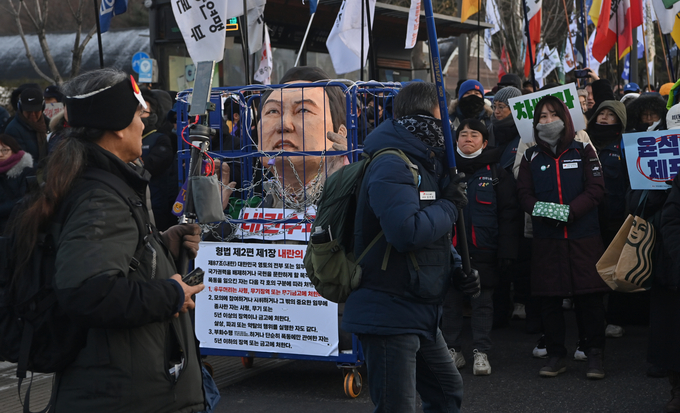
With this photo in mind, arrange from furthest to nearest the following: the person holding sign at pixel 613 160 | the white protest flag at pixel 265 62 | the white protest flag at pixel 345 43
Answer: the white protest flag at pixel 265 62, the white protest flag at pixel 345 43, the person holding sign at pixel 613 160

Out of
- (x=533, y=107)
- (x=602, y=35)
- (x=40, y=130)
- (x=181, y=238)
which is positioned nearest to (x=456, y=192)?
(x=181, y=238)

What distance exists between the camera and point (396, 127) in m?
3.55

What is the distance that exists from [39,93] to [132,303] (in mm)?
6038

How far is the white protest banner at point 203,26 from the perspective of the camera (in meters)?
5.61

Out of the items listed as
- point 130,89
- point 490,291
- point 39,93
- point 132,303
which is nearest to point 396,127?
point 130,89

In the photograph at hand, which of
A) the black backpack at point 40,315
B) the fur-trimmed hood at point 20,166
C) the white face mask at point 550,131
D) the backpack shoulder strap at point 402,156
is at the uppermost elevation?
the white face mask at point 550,131

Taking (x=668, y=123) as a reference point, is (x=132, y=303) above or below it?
below

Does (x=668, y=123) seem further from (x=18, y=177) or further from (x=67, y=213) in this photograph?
(x=18, y=177)

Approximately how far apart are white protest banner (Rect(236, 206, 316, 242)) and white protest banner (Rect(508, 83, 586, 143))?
2296 mm

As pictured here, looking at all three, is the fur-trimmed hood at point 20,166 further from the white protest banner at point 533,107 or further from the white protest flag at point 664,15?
the white protest flag at point 664,15

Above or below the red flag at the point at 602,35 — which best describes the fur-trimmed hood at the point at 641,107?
below

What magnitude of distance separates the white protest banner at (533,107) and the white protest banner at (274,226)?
2.30 m

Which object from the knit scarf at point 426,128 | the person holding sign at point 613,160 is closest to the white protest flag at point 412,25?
the person holding sign at point 613,160

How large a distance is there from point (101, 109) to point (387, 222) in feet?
4.19
